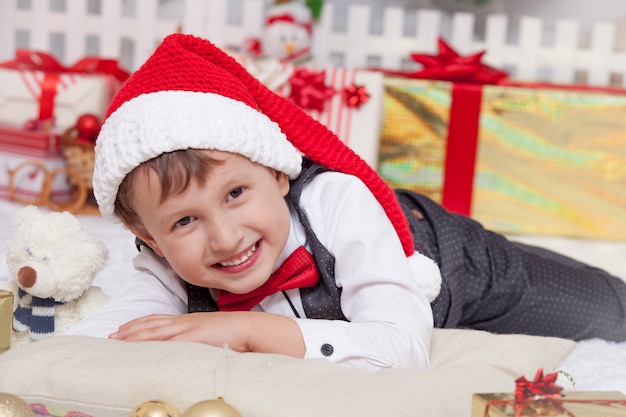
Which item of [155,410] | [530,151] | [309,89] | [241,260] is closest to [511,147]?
[530,151]

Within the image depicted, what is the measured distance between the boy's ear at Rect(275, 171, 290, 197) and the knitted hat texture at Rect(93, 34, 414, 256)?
0.04 ft

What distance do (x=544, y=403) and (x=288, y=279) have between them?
17.8 inches

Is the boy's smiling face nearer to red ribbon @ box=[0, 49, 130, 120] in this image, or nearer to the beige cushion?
the beige cushion

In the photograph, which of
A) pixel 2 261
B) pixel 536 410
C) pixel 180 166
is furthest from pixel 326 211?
pixel 2 261

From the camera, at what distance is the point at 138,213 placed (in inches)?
38.9

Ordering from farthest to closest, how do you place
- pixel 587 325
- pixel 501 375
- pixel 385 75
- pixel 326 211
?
pixel 385 75 < pixel 587 325 < pixel 326 211 < pixel 501 375

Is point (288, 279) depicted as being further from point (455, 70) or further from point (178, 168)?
point (455, 70)

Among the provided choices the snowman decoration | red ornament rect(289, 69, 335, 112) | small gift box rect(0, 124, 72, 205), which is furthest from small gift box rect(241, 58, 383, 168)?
small gift box rect(0, 124, 72, 205)

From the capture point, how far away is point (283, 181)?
3.51 feet

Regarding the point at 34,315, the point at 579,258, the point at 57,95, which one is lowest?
the point at 579,258

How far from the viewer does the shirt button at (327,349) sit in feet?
3.03

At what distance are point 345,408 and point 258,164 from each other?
1.15 feet

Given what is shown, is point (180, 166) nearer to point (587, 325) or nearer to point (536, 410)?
point (536, 410)

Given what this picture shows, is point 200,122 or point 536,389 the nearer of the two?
point 536,389
